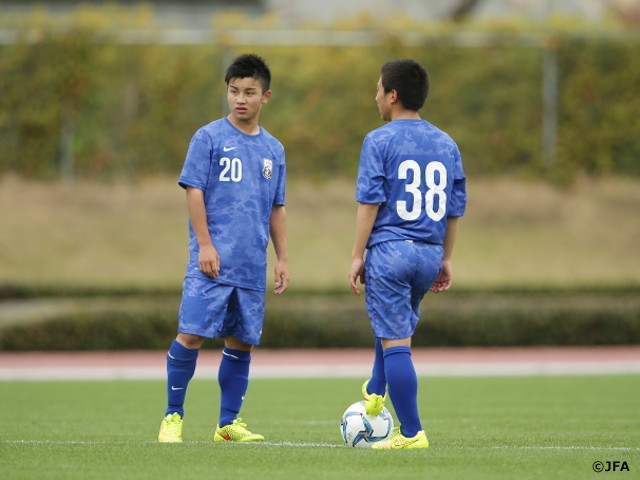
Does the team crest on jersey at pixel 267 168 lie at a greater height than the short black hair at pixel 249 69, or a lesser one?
lesser

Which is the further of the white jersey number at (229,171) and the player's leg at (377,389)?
the white jersey number at (229,171)

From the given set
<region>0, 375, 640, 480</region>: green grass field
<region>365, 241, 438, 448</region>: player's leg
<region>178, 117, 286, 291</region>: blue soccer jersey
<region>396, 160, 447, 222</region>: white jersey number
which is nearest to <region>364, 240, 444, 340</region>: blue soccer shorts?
<region>365, 241, 438, 448</region>: player's leg

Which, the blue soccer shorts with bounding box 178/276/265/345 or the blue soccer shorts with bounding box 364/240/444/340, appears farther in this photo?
the blue soccer shorts with bounding box 178/276/265/345

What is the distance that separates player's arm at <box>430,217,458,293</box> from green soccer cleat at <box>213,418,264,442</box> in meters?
1.37

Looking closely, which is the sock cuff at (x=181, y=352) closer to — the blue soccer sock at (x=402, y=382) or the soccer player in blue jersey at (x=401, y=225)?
the soccer player in blue jersey at (x=401, y=225)

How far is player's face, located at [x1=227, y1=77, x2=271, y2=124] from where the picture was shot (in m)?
6.04

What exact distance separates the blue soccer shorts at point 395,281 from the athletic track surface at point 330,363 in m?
7.35

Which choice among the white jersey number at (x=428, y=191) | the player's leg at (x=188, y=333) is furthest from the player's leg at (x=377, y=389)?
the player's leg at (x=188, y=333)

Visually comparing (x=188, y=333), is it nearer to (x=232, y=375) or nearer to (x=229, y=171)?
(x=232, y=375)

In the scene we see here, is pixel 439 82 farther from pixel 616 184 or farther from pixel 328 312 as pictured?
pixel 328 312

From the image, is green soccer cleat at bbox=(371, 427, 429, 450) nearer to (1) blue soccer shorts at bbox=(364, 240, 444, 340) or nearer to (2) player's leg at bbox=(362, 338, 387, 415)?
(2) player's leg at bbox=(362, 338, 387, 415)

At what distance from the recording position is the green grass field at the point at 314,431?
15.7 ft

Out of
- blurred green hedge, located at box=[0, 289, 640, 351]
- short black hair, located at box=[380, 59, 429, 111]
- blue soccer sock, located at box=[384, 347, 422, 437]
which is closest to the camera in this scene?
blue soccer sock, located at box=[384, 347, 422, 437]

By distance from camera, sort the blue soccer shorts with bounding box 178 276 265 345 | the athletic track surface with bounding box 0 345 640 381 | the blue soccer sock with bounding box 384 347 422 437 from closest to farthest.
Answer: the blue soccer sock with bounding box 384 347 422 437 < the blue soccer shorts with bounding box 178 276 265 345 < the athletic track surface with bounding box 0 345 640 381
